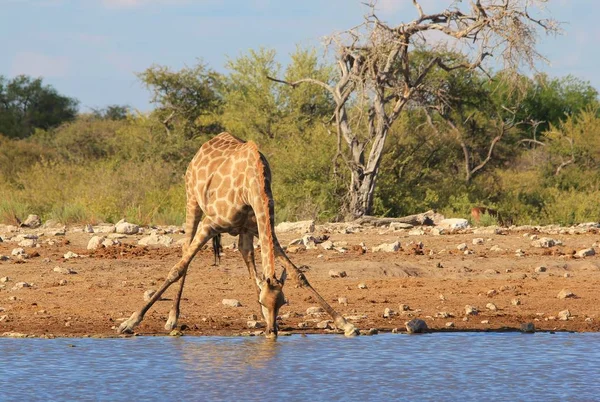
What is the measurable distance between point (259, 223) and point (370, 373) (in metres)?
1.70

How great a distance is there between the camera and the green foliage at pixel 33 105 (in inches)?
1874

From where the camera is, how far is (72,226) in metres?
17.2

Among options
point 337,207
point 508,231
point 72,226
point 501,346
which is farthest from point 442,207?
→ point 501,346

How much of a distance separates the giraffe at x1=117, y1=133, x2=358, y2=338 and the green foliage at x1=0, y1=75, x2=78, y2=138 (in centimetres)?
3827

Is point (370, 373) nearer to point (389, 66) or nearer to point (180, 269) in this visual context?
point (180, 269)

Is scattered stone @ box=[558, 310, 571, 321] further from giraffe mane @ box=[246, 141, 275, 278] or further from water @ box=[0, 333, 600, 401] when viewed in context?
giraffe mane @ box=[246, 141, 275, 278]

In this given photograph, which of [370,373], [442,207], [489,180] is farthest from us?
[489,180]

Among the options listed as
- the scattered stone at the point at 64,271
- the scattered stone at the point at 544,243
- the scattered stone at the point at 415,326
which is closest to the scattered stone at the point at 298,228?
the scattered stone at the point at 544,243

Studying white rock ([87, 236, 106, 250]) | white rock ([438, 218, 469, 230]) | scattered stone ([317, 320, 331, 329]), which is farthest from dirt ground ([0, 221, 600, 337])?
white rock ([438, 218, 469, 230])

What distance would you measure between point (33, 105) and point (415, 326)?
42644mm

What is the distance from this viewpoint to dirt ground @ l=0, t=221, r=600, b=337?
377 inches

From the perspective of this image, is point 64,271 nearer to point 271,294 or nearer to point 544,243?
point 271,294

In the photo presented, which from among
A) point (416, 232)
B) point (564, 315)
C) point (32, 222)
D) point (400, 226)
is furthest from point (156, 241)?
point (564, 315)

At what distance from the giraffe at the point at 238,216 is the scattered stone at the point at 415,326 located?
520 millimetres
